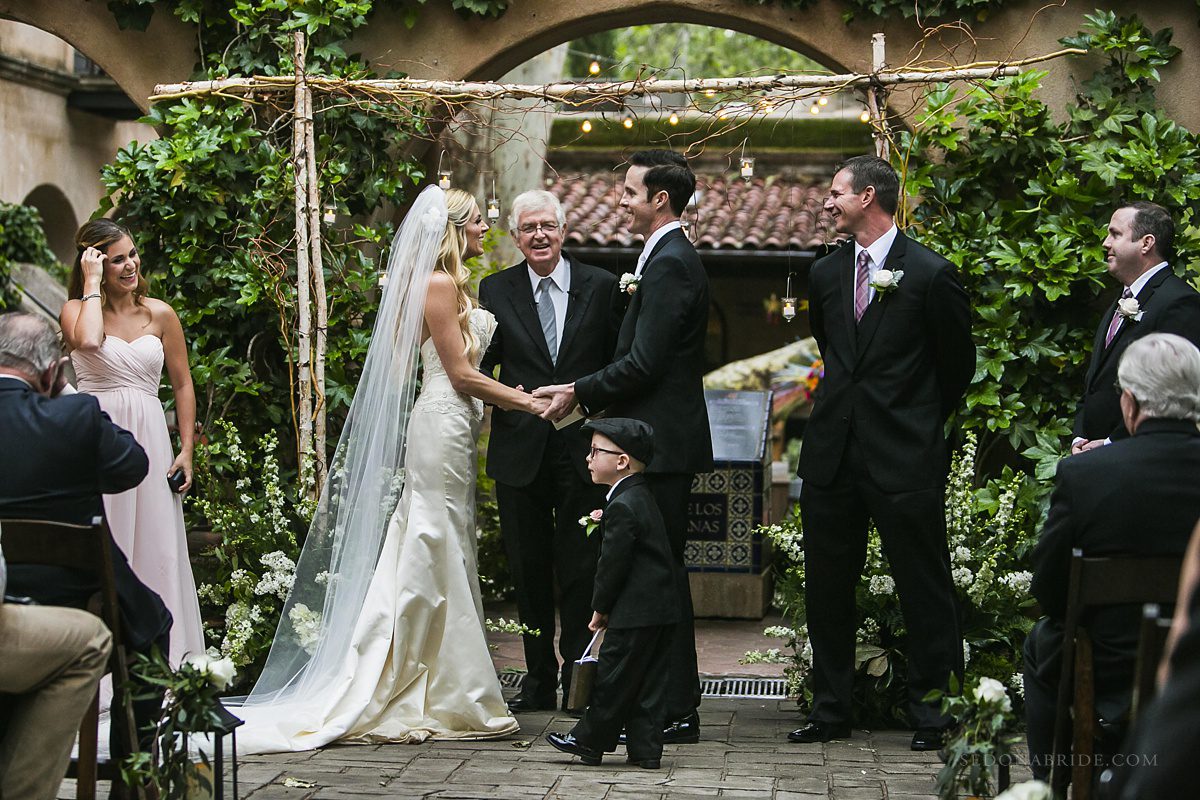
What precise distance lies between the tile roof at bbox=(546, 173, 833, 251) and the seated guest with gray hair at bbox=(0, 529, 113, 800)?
11.4 m

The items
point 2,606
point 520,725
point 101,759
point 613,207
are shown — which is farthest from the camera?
point 613,207

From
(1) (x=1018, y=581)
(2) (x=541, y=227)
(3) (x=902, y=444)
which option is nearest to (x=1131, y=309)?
(3) (x=902, y=444)

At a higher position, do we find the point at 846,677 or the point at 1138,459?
the point at 1138,459

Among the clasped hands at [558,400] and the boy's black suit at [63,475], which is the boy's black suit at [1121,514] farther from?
the boy's black suit at [63,475]

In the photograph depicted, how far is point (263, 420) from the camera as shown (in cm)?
732

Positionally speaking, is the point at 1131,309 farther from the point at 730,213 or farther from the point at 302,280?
the point at 730,213

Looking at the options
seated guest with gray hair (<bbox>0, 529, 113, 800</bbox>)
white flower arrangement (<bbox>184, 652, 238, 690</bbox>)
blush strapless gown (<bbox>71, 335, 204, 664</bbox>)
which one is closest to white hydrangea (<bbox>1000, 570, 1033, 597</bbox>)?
white flower arrangement (<bbox>184, 652, 238, 690</bbox>)

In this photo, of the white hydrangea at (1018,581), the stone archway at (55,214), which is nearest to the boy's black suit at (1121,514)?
the white hydrangea at (1018,581)

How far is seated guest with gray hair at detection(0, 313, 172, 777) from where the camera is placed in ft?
12.7

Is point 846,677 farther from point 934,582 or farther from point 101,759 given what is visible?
point 101,759

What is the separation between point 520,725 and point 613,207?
12076 millimetres

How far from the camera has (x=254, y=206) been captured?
7195mm

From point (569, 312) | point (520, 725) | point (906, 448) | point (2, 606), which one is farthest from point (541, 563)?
point (2, 606)

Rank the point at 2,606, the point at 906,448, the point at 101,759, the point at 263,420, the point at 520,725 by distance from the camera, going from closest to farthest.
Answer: the point at 2,606, the point at 101,759, the point at 906,448, the point at 520,725, the point at 263,420
